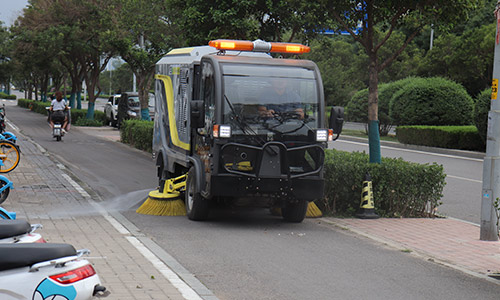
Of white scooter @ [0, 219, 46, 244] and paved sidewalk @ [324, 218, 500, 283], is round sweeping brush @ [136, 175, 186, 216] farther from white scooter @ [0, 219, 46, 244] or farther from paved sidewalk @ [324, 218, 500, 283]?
white scooter @ [0, 219, 46, 244]

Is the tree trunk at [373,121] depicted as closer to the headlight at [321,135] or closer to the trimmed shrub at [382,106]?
the headlight at [321,135]

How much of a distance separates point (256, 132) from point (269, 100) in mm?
549

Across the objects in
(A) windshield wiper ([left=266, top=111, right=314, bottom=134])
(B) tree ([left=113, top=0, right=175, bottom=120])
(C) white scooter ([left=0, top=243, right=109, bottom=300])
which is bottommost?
(C) white scooter ([left=0, top=243, right=109, bottom=300])

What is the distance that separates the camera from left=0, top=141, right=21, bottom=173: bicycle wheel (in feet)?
53.3

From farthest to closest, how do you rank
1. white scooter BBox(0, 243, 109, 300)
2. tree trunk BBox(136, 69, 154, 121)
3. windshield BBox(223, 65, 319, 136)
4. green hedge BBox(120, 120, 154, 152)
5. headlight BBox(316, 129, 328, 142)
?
tree trunk BBox(136, 69, 154, 121) → green hedge BBox(120, 120, 154, 152) → headlight BBox(316, 129, 328, 142) → windshield BBox(223, 65, 319, 136) → white scooter BBox(0, 243, 109, 300)

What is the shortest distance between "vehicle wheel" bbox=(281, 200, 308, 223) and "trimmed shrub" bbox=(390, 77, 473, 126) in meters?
23.5

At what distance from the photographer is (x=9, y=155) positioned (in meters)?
16.3

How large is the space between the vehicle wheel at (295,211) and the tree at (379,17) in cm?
246

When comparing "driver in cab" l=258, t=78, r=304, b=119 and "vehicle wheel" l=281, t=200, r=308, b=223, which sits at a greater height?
"driver in cab" l=258, t=78, r=304, b=119

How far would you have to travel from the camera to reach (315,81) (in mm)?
11000

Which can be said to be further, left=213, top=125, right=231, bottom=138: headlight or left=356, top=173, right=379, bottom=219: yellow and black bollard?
left=356, top=173, right=379, bottom=219: yellow and black bollard

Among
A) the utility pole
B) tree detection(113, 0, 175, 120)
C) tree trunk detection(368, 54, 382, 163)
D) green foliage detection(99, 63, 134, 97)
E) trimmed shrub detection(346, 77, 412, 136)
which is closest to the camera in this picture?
the utility pole

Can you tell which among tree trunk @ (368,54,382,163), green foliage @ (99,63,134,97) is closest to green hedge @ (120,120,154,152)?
tree trunk @ (368,54,382,163)

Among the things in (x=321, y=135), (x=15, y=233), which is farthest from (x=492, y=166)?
(x=15, y=233)
